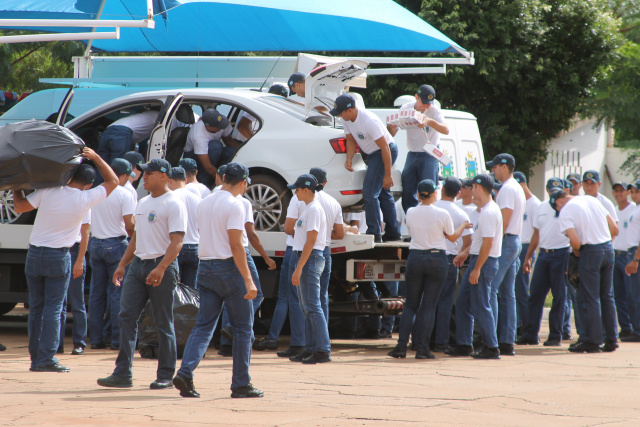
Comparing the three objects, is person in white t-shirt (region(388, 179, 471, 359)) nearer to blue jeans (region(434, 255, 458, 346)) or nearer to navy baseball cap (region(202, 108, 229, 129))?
blue jeans (region(434, 255, 458, 346))

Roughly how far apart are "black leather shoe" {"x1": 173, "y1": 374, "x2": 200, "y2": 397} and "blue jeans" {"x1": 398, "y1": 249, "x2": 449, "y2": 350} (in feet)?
11.0

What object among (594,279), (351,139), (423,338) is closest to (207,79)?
(351,139)

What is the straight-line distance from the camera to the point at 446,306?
9.59m

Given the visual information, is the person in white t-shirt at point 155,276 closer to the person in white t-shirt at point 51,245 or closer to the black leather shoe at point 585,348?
the person in white t-shirt at point 51,245

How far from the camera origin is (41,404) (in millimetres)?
6020

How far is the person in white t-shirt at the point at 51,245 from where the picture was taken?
748 cm

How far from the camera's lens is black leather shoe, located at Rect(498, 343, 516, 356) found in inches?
391

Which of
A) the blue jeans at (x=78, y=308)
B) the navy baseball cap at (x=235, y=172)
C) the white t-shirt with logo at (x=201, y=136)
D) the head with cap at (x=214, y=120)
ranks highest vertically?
the head with cap at (x=214, y=120)

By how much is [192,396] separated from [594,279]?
→ 5.55 meters

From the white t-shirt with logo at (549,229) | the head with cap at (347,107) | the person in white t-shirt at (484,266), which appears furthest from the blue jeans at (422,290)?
the white t-shirt with logo at (549,229)

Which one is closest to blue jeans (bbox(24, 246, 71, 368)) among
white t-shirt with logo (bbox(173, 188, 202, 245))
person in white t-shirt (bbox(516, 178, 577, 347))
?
white t-shirt with logo (bbox(173, 188, 202, 245))

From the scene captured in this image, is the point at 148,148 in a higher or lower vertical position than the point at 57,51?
lower

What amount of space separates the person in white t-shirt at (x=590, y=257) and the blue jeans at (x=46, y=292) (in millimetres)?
5536

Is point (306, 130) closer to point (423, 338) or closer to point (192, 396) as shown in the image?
point (423, 338)
